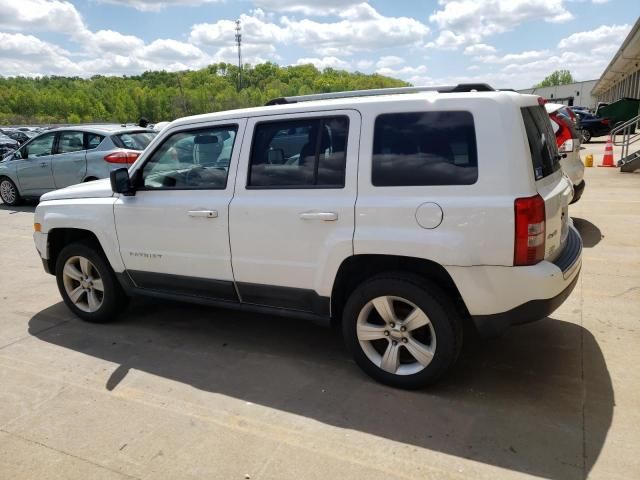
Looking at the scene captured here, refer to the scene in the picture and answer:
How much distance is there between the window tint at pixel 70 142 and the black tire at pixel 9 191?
2.03m

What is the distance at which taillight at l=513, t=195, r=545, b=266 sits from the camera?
288cm

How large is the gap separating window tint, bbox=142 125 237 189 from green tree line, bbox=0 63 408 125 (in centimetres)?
8404

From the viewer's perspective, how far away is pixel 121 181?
13.7ft

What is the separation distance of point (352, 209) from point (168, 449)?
5.80 feet

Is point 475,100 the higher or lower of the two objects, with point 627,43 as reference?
lower

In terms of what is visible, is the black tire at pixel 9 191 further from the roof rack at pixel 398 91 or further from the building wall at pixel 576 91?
the building wall at pixel 576 91

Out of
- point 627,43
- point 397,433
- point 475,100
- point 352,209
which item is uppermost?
point 627,43

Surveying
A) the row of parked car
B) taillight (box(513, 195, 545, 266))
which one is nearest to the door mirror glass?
taillight (box(513, 195, 545, 266))

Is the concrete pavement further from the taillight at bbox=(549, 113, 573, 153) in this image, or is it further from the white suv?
the taillight at bbox=(549, 113, 573, 153)

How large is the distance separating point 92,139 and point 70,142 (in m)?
0.74

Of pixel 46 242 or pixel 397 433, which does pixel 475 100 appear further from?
pixel 46 242

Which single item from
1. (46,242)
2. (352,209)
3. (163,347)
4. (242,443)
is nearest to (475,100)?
(352,209)

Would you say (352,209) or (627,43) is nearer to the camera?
(352,209)

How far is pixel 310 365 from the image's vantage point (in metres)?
3.84
